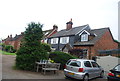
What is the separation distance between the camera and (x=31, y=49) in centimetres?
1098

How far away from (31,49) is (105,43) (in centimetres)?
1751

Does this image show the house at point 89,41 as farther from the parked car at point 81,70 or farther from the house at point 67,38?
the parked car at point 81,70

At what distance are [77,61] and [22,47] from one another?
5.71 metres

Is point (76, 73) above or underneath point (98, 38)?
underneath

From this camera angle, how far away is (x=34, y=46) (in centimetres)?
1133

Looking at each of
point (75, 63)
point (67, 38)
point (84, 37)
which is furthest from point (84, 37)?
point (75, 63)

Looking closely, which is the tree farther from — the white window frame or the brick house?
the white window frame

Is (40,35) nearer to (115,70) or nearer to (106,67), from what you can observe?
(115,70)

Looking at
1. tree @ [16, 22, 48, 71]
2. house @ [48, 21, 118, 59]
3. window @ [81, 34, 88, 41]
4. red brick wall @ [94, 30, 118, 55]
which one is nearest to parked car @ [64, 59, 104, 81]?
tree @ [16, 22, 48, 71]

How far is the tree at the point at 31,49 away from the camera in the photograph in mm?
10656

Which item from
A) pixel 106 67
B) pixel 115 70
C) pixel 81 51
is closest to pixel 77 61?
pixel 115 70

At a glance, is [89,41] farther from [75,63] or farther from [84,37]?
[75,63]

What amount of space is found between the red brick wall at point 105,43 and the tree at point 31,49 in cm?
1345

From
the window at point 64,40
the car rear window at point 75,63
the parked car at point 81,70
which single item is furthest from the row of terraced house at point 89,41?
the car rear window at point 75,63
